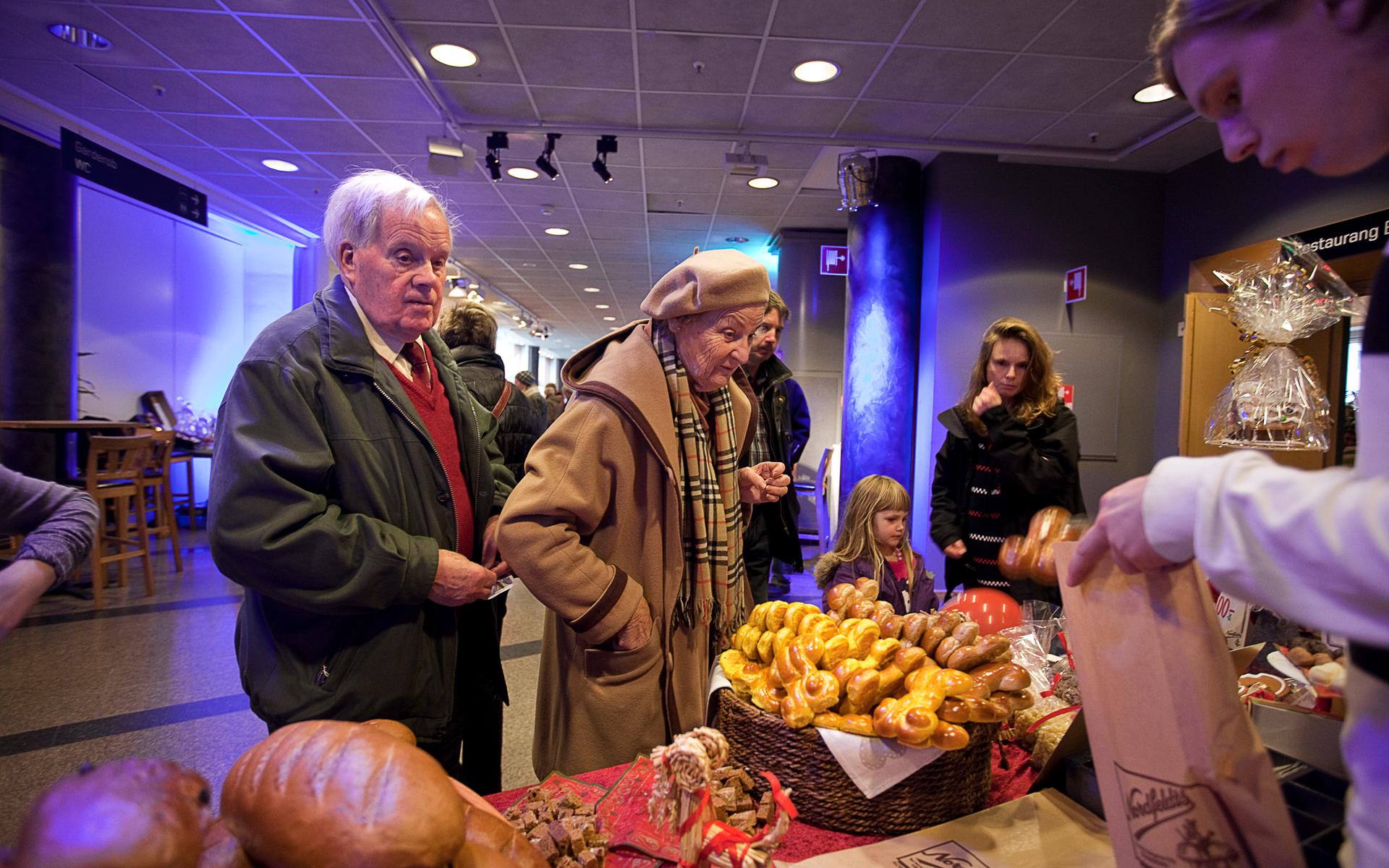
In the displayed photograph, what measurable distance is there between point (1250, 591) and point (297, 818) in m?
Answer: 0.74

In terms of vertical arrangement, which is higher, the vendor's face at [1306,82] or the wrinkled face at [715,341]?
the vendor's face at [1306,82]

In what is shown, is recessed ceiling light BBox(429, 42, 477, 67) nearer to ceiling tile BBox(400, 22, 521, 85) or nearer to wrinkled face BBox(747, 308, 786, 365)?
ceiling tile BBox(400, 22, 521, 85)

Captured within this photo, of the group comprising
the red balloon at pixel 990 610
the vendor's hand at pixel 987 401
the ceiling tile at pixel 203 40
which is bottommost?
the red balloon at pixel 990 610

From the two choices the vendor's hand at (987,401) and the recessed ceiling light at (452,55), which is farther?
the recessed ceiling light at (452,55)

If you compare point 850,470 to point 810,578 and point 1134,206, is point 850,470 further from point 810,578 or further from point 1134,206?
point 1134,206

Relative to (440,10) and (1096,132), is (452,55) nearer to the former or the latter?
(440,10)

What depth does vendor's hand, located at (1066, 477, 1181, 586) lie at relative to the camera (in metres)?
0.65

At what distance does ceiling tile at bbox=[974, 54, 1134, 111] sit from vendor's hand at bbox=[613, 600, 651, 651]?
4.38 meters

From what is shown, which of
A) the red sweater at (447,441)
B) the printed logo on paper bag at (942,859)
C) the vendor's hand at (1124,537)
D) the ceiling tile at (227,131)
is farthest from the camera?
the ceiling tile at (227,131)

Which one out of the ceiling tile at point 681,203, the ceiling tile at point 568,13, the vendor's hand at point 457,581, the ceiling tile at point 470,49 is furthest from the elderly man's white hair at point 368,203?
Answer: the ceiling tile at point 681,203

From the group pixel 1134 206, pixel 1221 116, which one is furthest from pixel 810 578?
pixel 1221 116

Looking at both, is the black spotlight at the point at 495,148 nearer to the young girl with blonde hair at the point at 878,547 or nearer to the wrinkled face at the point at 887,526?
the young girl with blonde hair at the point at 878,547

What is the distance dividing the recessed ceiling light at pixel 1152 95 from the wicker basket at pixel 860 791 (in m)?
5.04

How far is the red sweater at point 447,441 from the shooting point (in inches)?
65.3
